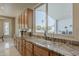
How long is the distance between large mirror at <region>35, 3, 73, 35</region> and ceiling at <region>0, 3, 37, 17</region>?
22 cm

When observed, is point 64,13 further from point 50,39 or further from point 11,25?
point 11,25

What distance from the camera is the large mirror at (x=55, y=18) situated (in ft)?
4.60

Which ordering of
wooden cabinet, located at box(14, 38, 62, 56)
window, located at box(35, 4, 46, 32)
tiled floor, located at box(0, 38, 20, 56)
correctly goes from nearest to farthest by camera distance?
wooden cabinet, located at box(14, 38, 62, 56), tiled floor, located at box(0, 38, 20, 56), window, located at box(35, 4, 46, 32)

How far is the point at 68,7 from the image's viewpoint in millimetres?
1394

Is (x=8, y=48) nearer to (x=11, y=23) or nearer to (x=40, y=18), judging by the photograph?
(x=11, y=23)

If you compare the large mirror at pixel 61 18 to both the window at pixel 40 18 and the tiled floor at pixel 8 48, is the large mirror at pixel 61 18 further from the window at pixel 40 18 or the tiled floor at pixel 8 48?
the tiled floor at pixel 8 48

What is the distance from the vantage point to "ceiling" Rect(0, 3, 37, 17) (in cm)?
138

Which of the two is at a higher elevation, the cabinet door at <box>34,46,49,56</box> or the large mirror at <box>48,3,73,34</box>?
the large mirror at <box>48,3,73,34</box>

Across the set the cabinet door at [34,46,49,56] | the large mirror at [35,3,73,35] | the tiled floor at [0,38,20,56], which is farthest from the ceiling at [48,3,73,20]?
the tiled floor at [0,38,20,56]

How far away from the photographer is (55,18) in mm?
1510

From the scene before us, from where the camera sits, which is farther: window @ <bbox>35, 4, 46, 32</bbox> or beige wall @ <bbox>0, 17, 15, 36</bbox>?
window @ <bbox>35, 4, 46, 32</bbox>

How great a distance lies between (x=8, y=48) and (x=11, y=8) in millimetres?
506

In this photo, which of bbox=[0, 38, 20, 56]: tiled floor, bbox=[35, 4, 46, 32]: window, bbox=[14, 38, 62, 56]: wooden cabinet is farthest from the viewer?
bbox=[35, 4, 46, 32]: window

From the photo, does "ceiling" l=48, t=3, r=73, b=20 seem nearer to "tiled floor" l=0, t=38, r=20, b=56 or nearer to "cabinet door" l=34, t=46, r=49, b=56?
"cabinet door" l=34, t=46, r=49, b=56
